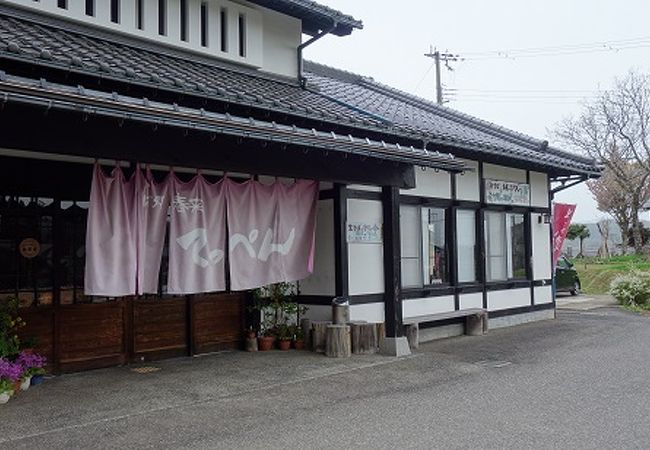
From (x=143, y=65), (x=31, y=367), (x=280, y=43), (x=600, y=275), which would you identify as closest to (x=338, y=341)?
(x=31, y=367)

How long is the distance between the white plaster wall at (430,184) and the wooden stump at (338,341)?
10.1ft

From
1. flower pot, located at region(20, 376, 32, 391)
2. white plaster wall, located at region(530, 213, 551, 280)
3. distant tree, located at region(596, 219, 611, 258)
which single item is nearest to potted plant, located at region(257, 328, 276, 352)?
flower pot, located at region(20, 376, 32, 391)

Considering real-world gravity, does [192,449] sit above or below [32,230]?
below

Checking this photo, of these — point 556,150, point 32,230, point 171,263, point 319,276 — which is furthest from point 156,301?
point 556,150

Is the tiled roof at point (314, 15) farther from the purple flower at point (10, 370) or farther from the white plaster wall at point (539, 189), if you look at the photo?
the purple flower at point (10, 370)

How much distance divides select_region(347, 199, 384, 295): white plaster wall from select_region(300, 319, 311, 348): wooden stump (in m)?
0.87

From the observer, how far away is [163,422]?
5.59 metres

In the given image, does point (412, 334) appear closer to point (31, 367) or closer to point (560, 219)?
point (31, 367)

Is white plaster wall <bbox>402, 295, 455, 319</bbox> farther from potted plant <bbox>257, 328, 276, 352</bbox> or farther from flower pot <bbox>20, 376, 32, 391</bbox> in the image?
flower pot <bbox>20, 376, 32, 391</bbox>

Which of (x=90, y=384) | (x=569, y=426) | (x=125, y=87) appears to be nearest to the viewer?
(x=569, y=426)

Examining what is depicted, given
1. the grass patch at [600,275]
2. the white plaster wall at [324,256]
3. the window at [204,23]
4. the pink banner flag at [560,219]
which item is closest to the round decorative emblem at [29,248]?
the window at [204,23]

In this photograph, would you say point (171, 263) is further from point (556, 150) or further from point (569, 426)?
point (556, 150)

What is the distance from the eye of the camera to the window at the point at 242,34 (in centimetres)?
970

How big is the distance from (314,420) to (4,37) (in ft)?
15.9
